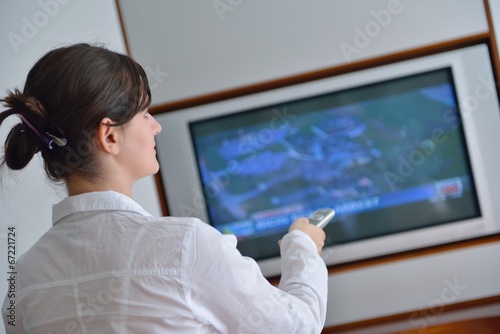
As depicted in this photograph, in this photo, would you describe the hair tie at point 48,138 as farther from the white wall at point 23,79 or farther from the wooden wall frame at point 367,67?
the wooden wall frame at point 367,67

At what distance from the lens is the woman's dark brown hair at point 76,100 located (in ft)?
3.49

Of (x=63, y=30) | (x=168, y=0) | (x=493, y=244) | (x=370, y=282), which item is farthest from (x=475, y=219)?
(x=63, y=30)

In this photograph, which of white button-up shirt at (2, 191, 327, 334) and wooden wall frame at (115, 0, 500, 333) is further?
wooden wall frame at (115, 0, 500, 333)

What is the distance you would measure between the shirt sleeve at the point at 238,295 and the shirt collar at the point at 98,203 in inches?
5.2

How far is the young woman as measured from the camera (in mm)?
988

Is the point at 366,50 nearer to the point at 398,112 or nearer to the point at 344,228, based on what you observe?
the point at 398,112

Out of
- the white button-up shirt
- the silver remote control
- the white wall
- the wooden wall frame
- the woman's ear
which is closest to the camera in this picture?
the white button-up shirt

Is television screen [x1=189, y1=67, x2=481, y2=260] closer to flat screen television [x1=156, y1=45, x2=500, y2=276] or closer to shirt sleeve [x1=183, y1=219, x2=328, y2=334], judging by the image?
flat screen television [x1=156, y1=45, x2=500, y2=276]

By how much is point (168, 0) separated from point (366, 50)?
83 cm

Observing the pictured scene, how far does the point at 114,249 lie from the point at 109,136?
20 cm

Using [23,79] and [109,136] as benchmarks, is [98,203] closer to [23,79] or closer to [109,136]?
[109,136]

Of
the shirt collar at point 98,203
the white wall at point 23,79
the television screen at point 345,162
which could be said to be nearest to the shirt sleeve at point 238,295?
the shirt collar at point 98,203

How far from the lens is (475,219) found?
270 cm

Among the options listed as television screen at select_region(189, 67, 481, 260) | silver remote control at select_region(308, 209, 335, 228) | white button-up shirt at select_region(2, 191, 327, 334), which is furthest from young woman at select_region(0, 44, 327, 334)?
television screen at select_region(189, 67, 481, 260)
